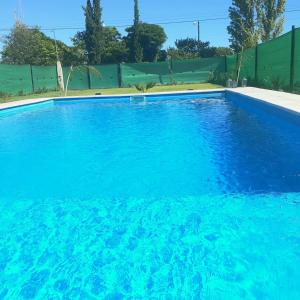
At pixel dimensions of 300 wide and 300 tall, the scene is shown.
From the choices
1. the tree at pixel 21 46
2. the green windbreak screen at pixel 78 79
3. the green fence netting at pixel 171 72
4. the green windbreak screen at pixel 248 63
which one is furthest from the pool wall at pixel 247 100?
the tree at pixel 21 46

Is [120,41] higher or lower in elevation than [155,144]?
higher

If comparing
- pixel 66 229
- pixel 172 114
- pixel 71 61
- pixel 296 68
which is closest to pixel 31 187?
pixel 66 229

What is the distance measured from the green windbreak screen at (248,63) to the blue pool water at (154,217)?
29.9 feet

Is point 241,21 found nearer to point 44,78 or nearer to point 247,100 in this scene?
point 44,78

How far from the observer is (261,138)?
5.94m

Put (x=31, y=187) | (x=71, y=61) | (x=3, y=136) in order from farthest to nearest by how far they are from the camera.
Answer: (x=71, y=61), (x=3, y=136), (x=31, y=187)

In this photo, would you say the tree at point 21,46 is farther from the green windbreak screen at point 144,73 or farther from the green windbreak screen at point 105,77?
the green windbreak screen at point 144,73

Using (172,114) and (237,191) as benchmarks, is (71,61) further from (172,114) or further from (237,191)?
→ (237,191)

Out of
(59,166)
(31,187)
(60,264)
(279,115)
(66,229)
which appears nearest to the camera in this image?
(60,264)

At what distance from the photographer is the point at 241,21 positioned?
85.5 ft

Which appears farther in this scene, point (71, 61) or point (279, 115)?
point (71, 61)

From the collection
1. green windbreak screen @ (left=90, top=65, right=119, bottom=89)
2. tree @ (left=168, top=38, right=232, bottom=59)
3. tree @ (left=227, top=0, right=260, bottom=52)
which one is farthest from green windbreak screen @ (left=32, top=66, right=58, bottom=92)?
tree @ (left=168, top=38, right=232, bottom=59)

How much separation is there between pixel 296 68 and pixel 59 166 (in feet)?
25.1

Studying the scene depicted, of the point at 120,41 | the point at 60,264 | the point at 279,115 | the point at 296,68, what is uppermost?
the point at 120,41
